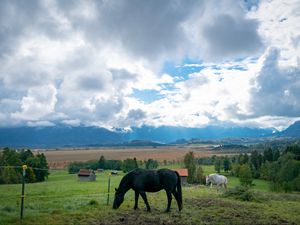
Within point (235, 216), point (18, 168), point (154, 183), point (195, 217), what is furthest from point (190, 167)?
point (195, 217)

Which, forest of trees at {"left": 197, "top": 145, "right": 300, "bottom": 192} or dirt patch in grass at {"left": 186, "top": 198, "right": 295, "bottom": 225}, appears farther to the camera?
forest of trees at {"left": 197, "top": 145, "right": 300, "bottom": 192}

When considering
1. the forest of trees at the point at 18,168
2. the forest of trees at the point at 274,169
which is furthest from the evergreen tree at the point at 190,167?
the forest of trees at the point at 18,168

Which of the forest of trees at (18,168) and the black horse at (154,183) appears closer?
the black horse at (154,183)

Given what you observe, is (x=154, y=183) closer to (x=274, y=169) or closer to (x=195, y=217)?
(x=195, y=217)

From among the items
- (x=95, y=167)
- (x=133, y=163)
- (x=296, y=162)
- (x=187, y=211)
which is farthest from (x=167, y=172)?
(x=95, y=167)

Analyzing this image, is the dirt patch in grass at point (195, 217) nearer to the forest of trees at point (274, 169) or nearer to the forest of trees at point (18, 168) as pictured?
the forest of trees at point (274, 169)

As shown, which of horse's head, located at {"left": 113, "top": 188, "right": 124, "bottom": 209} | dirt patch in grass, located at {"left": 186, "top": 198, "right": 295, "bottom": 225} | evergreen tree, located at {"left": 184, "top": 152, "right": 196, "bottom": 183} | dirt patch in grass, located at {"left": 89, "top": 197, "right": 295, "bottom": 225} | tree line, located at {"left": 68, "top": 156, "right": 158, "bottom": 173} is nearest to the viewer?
dirt patch in grass, located at {"left": 89, "top": 197, "right": 295, "bottom": 225}

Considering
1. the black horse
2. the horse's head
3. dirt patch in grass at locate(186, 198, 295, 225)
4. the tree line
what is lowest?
the tree line

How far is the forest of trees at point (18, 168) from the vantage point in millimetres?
58291

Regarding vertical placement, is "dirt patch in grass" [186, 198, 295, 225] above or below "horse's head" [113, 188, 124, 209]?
below

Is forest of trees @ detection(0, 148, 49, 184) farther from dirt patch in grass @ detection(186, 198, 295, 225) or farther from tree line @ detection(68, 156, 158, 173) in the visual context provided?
dirt patch in grass @ detection(186, 198, 295, 225)

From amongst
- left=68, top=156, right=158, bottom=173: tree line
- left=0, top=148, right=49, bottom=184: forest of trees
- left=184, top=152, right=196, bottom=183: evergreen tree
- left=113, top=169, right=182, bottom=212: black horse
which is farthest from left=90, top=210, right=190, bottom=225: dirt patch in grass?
left=68, top=156, right=158, bottom=173: tree line

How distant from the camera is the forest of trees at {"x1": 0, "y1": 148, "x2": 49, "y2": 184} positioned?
58.3 m

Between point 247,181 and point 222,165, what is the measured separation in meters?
48.2
